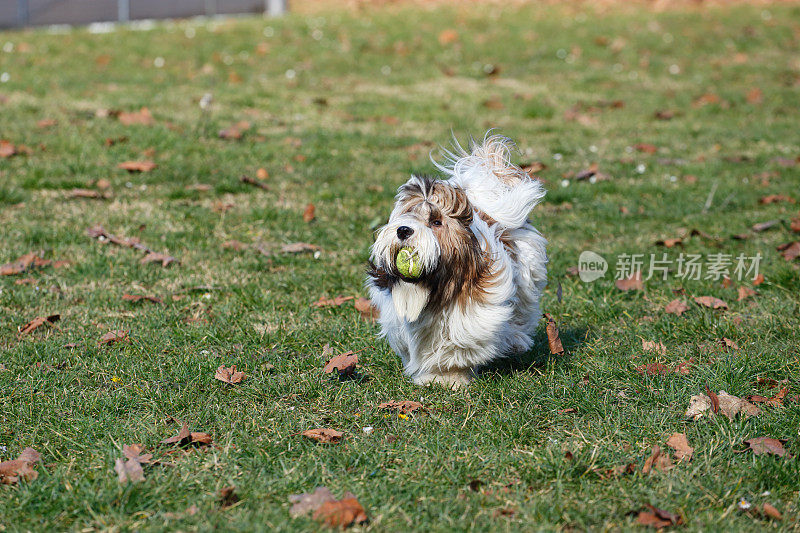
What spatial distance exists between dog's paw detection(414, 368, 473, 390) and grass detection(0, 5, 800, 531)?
0.26ft

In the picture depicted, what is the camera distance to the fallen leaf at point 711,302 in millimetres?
5484

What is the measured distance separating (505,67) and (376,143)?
17.8 feet

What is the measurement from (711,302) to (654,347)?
0.88 m

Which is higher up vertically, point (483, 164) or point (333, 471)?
point (483, 164)

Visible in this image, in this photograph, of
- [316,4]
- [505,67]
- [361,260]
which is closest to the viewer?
[361,260]

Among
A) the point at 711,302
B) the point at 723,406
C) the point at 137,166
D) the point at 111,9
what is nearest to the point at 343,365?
the point at 723,406

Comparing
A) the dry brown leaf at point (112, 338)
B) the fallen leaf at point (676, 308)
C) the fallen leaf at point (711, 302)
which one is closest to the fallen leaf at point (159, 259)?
the dry brown leaf at point (112, 338)

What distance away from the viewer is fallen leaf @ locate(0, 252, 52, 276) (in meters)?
5.86

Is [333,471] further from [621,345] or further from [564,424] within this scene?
[621,345]

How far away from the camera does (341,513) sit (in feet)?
10.6

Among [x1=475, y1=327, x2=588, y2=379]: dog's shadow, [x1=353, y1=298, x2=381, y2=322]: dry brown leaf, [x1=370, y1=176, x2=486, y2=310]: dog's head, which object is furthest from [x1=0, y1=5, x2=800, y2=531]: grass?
[x1=370, y1=176, x2=486, y2=310]: dog's head

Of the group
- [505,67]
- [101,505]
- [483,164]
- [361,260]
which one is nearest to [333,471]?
[101,505]

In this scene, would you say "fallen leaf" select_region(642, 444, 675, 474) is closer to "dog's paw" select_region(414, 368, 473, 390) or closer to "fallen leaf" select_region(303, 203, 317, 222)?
"dog's paw" select_region(414, 368, 473, 390)

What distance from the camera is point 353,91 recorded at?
12375 millimetres
